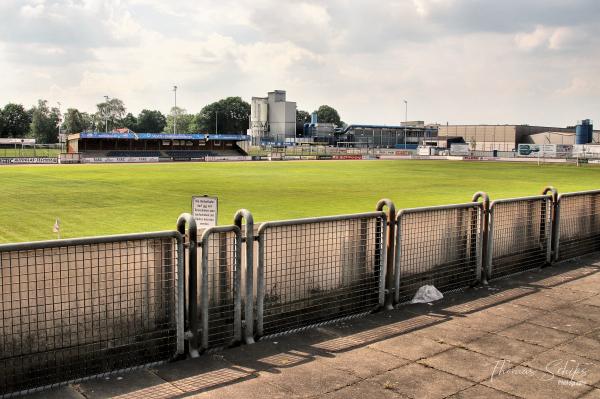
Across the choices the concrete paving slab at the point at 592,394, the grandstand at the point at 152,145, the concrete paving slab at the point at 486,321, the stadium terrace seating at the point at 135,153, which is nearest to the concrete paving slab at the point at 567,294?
the concrete paving slab at the point at 486,321

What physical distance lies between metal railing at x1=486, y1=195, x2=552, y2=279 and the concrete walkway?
4.99ft

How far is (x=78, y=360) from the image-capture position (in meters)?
5.24

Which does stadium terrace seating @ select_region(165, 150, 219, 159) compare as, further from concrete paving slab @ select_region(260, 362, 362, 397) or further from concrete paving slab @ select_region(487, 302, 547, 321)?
concrete paving slab @ select_region(260, 362, 362, 397)

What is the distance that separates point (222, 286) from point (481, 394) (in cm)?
275

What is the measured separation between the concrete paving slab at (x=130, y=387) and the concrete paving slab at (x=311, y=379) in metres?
0.88

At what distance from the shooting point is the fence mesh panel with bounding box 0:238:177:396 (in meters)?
4.94

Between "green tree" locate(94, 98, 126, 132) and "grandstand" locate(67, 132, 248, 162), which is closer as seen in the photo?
"grandstand" locate(67, 132, 248, 162)

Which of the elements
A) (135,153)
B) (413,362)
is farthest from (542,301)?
(135,153)

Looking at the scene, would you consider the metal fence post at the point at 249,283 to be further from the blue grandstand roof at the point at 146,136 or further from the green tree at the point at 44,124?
the green tree at the point at 44,124

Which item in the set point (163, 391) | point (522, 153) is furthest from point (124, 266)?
point (522, 153)

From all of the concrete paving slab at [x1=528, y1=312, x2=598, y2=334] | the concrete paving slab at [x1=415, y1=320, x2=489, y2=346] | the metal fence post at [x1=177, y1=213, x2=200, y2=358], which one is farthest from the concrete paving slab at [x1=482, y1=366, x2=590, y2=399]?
the metal fence post at [x1=177, y1=213, x2=200, y2=358]

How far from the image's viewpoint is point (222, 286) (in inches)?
242

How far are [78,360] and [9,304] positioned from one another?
0.79 meters

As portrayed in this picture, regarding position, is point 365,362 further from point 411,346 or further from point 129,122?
point 129,122
